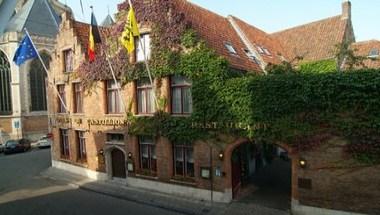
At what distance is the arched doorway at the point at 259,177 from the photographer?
13.5m

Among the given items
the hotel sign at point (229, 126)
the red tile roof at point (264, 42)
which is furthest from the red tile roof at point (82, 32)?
the red tile roof at point (264, 42)

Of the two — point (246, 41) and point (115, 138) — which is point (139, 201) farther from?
point (246, 41)

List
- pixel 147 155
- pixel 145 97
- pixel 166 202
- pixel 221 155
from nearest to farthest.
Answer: pixel 221 155, pixel 166 202, pixel 145 97, pixel 147 155

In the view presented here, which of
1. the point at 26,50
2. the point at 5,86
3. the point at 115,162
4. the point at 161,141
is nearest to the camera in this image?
the point at 161,141

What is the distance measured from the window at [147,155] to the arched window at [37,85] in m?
26.7

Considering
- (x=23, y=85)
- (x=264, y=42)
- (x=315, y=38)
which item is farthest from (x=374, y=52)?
(x=23, y=85)

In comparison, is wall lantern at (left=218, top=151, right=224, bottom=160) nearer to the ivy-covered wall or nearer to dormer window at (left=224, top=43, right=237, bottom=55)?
the ivy-covered wall

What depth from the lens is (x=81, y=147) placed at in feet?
65.6

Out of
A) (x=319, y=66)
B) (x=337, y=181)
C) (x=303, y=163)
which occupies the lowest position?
(x=337, y=181)

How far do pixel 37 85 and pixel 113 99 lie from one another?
2525 centimetres

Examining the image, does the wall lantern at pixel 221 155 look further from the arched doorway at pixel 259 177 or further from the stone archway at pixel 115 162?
the stone archway at pixel 115 162

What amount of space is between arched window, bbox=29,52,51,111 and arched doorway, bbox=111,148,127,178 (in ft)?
80.1

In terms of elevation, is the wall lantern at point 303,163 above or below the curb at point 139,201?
above

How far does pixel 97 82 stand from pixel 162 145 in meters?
5.59
